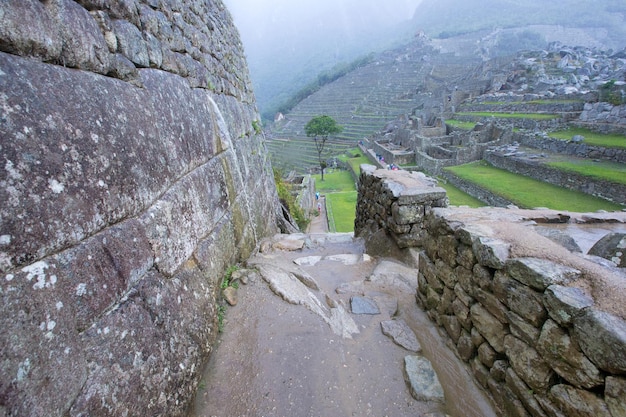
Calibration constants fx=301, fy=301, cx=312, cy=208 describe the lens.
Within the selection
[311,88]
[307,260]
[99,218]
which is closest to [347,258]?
[307,260]

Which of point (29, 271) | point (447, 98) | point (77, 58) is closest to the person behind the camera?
point (29, 271)

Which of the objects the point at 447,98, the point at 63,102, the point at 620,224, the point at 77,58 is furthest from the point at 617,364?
the point at 447,98

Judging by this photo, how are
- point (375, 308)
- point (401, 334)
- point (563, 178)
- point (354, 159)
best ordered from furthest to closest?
1. point (354, 159)
2. point (563, 178)
3. point (375, 308)
4. point (401, 334)

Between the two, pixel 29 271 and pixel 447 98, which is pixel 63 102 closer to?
pixel 29 271

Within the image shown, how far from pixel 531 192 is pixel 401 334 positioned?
1558cm

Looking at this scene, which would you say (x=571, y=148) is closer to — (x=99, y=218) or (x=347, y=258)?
(x=347, y=258)

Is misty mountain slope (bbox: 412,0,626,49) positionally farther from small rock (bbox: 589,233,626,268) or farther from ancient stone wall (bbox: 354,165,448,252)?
small rock (bbox: 589,233,626,268)

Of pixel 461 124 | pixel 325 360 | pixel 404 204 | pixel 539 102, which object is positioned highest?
pixel 404 204

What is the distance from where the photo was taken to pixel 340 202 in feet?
71.3

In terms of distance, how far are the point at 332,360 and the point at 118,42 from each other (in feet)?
11.2

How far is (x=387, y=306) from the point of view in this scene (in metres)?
4.39

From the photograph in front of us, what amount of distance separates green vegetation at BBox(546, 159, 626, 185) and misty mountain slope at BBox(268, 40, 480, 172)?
32280 mm

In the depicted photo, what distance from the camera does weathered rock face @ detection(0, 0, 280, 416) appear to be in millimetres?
1423

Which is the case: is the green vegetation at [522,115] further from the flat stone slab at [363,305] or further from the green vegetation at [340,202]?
the flat stone slab at [363,305]
